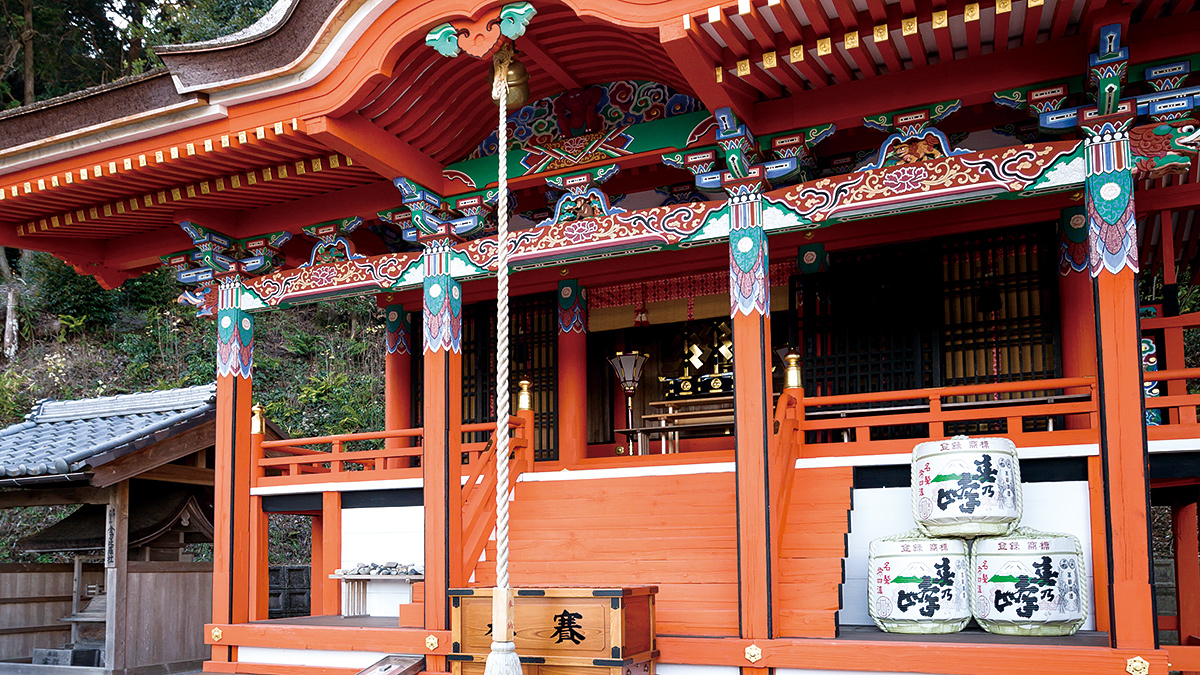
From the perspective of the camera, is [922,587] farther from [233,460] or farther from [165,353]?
[165,353]

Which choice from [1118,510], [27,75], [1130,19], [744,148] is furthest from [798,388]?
→ [27,75]

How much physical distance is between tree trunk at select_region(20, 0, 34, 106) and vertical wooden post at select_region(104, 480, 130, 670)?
46.0 ft

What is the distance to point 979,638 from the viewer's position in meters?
5.43

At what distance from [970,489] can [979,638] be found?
2.70ft

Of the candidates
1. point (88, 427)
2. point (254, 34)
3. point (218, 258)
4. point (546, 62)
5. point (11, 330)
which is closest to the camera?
point (254, 34)

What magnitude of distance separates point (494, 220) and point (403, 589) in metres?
3.25

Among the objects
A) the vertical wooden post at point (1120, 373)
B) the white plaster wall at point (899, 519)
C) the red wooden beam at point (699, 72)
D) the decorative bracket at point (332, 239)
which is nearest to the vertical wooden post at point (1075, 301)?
the white plaster wall at point (899, 519)

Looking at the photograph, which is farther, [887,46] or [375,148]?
[375,148]

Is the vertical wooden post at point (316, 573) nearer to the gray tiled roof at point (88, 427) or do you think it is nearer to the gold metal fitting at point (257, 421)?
the gold metal fitting at point (257, 421)

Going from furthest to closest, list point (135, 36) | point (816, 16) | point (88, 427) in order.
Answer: point (135, 36) < point (88, 427) < point (816, 16)

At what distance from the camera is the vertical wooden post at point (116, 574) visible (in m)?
8.51

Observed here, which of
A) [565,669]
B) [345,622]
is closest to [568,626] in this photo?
[565,669]

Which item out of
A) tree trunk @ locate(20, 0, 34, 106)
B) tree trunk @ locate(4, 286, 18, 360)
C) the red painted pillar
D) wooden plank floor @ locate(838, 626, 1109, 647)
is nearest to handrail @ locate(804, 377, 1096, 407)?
the red painted pillar

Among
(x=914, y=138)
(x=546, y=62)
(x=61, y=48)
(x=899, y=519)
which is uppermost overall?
(x=61, y=48)
